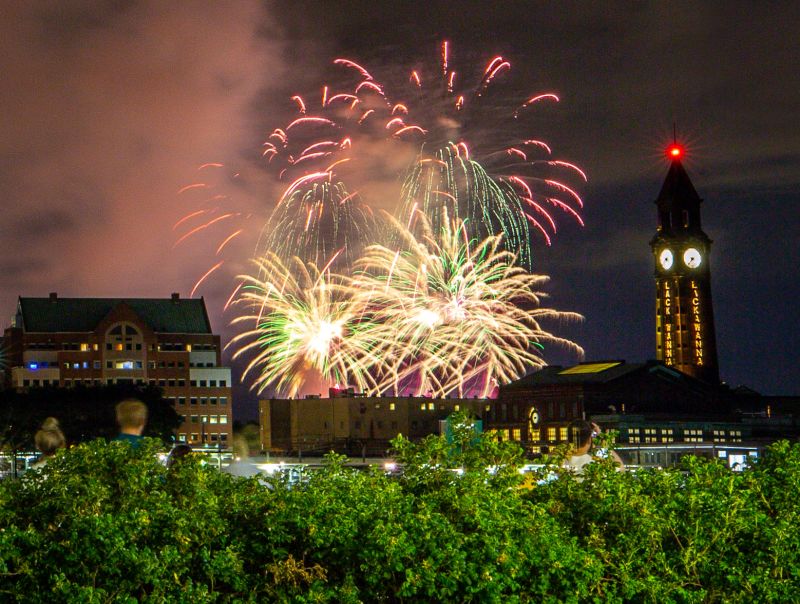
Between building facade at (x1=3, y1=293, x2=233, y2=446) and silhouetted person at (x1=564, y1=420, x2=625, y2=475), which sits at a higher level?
building facade at (x1=3, y1=293, x2=233, y2=446)

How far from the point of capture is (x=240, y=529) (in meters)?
20.3

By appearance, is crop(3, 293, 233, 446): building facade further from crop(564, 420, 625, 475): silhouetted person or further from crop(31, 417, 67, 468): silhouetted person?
crop(564, 420, 625, 475): silhouetted person

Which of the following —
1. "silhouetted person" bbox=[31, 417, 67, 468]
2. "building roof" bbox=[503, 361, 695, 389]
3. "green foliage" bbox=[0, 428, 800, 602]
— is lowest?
"green foliage" bbox=[0, 428, 800, 602]

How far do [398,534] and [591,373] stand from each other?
148543 millimetres

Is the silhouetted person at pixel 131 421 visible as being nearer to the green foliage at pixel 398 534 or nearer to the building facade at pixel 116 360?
the green foliage at pixel 398 534

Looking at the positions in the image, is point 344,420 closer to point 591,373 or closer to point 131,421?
point 591,373

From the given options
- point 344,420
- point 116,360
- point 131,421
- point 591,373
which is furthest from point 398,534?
point 116,360

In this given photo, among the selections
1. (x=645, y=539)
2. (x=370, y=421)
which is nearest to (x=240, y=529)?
(x=645, y=539)

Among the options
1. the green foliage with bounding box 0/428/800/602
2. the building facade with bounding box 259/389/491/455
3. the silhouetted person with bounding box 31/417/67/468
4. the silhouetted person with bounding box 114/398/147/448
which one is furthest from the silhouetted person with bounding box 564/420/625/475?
the building facade with bounding box 259/389/491/455

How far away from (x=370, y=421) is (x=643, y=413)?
126 feet

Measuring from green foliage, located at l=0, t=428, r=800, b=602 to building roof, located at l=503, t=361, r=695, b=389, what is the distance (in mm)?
140134

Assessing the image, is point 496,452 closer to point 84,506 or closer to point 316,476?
point 316,476

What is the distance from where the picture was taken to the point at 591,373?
544ft

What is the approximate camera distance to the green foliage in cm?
1866
